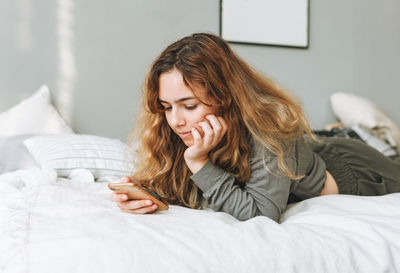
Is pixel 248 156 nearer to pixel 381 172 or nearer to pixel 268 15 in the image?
pixel 381 172

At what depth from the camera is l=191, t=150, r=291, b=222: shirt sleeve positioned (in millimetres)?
990

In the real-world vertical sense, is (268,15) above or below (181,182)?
above

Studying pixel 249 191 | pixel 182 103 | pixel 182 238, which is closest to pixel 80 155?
pixel 182 103

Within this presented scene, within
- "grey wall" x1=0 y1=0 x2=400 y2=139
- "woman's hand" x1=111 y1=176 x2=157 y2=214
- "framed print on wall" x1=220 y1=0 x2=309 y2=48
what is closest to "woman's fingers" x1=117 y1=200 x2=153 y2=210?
"woman's hand" x1=111 y1=176 x2=157 y2=214

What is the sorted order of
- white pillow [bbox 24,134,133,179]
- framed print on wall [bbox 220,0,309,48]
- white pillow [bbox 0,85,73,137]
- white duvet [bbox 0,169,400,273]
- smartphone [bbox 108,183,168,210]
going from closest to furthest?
white duvet [bbox 0,169,400,273] → smartphone [bbox 108,183,168,210] → white pillow [bbox 24,134,133,179] → white pillow [bbox 0,85,73,137] → framed print on wall [bbox 220,0,309,48]

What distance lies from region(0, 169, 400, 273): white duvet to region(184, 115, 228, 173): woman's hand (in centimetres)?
17

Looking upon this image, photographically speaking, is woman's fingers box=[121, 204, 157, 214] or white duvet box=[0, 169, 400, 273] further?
woman's fingers box=[121, 204, 157, 214]

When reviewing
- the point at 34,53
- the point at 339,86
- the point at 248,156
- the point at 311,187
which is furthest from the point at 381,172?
the point at 34,53

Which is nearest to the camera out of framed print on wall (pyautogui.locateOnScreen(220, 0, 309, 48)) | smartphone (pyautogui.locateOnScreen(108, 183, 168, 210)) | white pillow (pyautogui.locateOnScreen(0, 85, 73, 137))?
smartphone (pyautogui.locateOnScreen(108, 183, 168, 210))

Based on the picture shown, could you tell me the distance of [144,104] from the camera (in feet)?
3.91

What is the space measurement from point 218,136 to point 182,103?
0.45ft

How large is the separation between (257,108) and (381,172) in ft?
2.46

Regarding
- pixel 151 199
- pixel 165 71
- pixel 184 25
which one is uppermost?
pixel 184 25

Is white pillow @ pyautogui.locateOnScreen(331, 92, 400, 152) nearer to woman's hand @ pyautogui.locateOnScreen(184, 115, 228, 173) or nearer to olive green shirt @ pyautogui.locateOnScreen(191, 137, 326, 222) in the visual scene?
olive green shirt @ pyautogui.locateOnScreen(191, 137, 326, 222)
